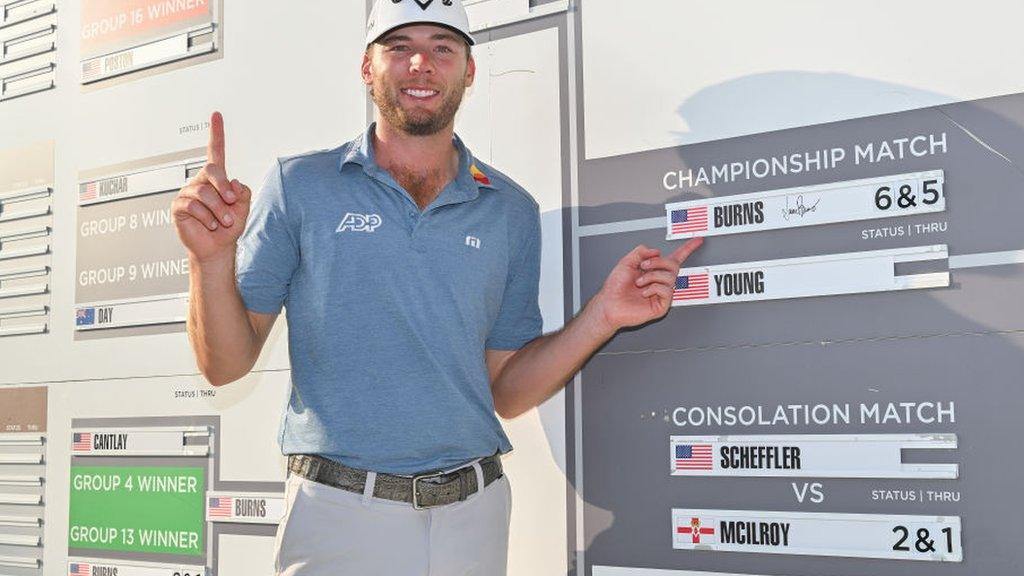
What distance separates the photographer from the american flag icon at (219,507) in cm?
301

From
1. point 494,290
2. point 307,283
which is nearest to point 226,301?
point 307,283

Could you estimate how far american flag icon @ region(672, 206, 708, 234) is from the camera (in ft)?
7.84

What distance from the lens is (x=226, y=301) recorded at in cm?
212

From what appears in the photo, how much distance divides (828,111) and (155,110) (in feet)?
6.54

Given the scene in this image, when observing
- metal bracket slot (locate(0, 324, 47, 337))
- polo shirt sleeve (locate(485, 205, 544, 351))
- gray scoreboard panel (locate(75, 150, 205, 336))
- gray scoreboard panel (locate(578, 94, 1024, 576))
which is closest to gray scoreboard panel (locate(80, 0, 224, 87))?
gray scoreboard panel (locate(75, 150, 205, 336))

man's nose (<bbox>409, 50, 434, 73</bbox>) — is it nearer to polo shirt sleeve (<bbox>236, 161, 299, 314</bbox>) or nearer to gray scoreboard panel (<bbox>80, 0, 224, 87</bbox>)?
polo shirt sleeve (<bbox>236, 161, 299, 314</bbox>)

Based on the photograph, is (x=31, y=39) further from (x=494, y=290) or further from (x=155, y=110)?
(x=494, y=290)

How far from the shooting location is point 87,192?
341 cm

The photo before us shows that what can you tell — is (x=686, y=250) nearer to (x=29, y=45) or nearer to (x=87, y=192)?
(x=87, y=192)

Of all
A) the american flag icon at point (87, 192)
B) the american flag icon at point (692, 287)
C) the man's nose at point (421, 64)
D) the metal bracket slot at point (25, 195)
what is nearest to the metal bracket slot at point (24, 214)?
the metal bracket slot at point (25, 195)

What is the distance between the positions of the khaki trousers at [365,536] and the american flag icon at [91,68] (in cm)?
181

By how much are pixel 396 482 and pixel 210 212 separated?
61 centimetres

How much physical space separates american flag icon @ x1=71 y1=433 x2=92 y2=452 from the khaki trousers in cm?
135

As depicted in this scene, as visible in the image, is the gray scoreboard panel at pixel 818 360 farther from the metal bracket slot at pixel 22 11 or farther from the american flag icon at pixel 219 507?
the metal bracket slot at pixel 22 11
